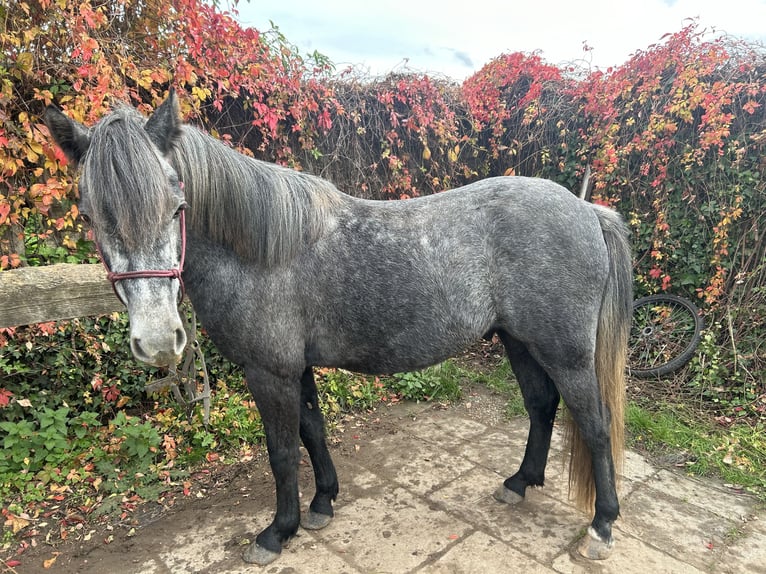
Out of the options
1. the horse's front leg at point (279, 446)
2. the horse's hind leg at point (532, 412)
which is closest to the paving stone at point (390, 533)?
the horse's front leg at point (279, 446)

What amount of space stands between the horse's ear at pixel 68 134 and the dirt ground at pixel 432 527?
1916mm

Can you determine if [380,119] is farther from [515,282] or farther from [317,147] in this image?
[515,282]

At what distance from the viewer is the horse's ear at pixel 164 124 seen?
1569 mm

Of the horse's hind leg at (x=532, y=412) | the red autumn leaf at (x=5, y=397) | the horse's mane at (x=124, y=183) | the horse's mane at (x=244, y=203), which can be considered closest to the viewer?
the horse's mane at (x=124, y=183)

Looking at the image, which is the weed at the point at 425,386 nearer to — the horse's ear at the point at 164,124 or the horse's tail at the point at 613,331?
the horse's tail at the point at 613,331

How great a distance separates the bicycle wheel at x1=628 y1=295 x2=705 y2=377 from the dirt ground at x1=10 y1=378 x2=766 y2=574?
129 cm

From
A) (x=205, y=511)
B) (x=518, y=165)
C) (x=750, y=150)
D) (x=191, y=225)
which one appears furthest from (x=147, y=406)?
(x=750, y=150)

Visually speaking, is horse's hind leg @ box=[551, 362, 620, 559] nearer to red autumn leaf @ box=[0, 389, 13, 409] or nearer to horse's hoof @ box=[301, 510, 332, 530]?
horse's hoof @ box=[301, 510, 332, 530]

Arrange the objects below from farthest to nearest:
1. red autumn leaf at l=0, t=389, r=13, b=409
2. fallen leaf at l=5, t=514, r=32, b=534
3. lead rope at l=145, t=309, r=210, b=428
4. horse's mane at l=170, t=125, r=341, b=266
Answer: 1. lead rope at l=145, t=309, r=210, b=428
2. red autumn leaf at l=0, t=389, r=13, b=409
3. fallen leaf at l=5, t=514, r=32, b=534
4. horse's mane at l=170, t=125, r=341, b=266

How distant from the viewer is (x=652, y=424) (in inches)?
131

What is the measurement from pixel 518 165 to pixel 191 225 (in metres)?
4.18

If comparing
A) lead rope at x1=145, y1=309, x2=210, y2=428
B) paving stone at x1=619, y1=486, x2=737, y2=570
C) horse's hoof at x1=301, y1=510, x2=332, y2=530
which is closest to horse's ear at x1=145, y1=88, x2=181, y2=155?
lead rope at x1=145, y1=309, x2=210, y2=428

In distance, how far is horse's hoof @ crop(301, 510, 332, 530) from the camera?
7.70 feet

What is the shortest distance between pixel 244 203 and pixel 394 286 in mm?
745
